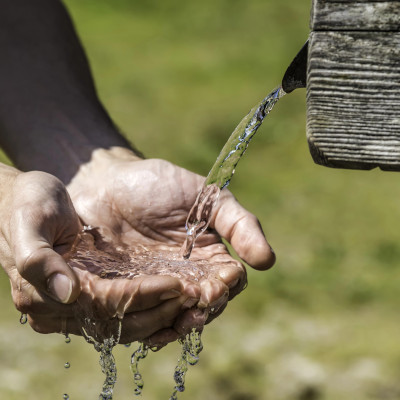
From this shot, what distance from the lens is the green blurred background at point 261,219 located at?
12.0 feet

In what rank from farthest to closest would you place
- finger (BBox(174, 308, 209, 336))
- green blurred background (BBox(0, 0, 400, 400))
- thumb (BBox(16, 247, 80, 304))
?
green blurred background (BBox(0, 0, 400, 400)) → finger (BBox(174, 308, 209, 336)) → thumb (BBox(16, 247, 80, 304))

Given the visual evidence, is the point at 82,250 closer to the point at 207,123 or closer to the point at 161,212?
the point at 161,212

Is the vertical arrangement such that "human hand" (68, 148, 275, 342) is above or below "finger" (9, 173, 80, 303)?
below

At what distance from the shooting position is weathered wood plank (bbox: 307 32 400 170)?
1342 millimetres

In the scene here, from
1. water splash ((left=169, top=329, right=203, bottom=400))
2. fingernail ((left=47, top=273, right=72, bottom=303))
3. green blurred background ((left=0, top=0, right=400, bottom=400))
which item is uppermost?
fingernail ((left=47, top=273, right=72, bottom=303))

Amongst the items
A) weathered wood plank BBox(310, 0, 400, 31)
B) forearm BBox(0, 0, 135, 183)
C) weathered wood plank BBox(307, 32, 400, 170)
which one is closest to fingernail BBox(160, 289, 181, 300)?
weathered wood plank BBox(307, 32, 400, 170)

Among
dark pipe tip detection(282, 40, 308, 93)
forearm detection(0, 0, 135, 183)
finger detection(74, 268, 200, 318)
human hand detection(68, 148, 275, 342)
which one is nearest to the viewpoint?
dark pipe tip detection(282, 40, 308, 93)

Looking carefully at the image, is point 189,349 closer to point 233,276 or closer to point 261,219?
point 233,276

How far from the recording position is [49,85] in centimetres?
279

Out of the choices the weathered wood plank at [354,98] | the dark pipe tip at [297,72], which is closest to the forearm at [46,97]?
the dark pipe tip at [297,72]

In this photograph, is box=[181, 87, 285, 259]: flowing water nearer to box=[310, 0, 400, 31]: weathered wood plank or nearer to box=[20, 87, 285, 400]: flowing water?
box=[20, 87, 285, 400]: flowing water

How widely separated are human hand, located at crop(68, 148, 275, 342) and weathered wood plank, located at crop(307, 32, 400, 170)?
708 millimetres

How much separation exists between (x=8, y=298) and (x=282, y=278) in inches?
69.1

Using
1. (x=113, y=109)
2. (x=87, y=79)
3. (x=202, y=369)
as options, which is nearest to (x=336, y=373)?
(x=202, y=369)
